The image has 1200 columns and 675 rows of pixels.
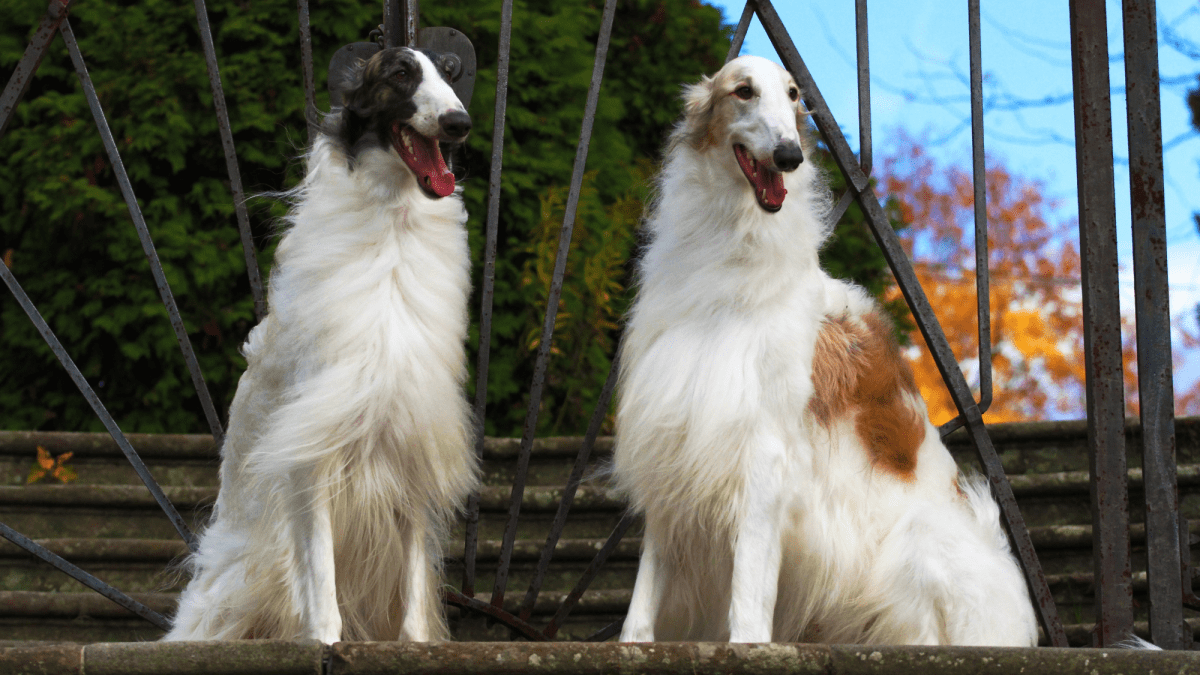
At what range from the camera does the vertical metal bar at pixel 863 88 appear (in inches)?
131

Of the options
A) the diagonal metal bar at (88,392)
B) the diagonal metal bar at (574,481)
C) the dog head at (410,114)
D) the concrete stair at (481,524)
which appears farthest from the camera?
the concrete stair at (481,524)

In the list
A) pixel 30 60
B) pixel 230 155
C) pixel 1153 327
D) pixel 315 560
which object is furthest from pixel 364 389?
pixel 1153 327

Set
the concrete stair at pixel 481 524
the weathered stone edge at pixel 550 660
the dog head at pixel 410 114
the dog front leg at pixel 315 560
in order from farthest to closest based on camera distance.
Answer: the concrete stair at pixel 481 524, the dog head at pixel 410 114, the dog front leg at pixel 315 560, the weathered stone edge at pixel 550 660

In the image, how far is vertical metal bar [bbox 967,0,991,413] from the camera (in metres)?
3.17

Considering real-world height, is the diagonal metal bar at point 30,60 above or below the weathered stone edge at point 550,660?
above

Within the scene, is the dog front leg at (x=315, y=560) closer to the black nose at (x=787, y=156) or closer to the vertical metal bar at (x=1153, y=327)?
the black nose at (x=787, y=156)

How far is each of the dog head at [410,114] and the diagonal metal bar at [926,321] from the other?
1153mm

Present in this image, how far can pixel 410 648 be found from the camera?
85.2 inches

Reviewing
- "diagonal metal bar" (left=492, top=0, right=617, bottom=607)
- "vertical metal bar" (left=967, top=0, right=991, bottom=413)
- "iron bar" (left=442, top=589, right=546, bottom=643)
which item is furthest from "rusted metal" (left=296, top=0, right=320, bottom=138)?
"vertical metal bar" (left=967, top=0, right=991, bottom=413)

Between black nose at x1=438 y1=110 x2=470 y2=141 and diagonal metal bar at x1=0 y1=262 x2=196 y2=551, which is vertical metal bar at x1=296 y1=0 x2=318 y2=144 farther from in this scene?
diagonal metal bar at x1=0 y1=262 x2=196 y2=551

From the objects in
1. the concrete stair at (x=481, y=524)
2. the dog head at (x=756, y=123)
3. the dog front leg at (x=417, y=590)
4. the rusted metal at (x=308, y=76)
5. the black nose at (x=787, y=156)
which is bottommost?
the dog front leg at (x=417, y=590)

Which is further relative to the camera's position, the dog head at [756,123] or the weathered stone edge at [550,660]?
the dog head at [756,123]

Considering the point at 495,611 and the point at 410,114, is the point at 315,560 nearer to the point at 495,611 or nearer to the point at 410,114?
the point at 495,611

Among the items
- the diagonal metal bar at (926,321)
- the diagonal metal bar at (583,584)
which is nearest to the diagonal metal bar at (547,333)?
the diagonal metal bar at (583,584)
